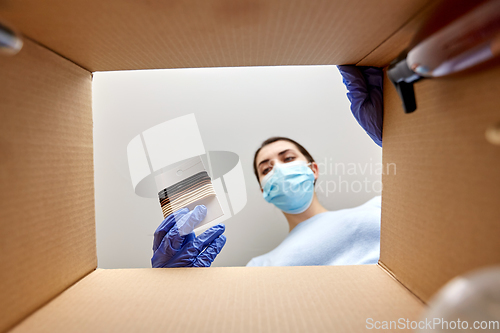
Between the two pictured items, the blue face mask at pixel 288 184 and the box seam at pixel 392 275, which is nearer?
the box seam at pixel 392 275

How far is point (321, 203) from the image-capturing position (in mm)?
1513

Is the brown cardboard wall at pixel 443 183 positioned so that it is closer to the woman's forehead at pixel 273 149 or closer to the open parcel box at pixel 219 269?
the open parcel box at pixel 219 269

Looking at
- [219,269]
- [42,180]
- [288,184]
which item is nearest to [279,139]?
[288,184]

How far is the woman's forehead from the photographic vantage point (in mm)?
1320

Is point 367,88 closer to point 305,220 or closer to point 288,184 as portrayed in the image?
point 288,184

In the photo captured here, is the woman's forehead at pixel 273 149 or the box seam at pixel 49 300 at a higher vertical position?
the woman's forehead at pixel 273 149

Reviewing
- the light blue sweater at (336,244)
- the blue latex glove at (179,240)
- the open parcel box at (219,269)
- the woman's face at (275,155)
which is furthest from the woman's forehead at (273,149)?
the open parcel box at (219,269)

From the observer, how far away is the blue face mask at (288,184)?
4.09ft

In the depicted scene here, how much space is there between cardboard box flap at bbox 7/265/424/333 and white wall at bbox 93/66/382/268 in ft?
2.52

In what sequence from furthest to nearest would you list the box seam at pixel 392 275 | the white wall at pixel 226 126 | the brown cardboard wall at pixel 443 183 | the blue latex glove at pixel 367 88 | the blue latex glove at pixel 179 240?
the white wall at pixel 226 126 < the blue latex glove at pixel 179 240 < the blue latex glove at pixel 367 88 < the box seam at pixel 392 275 < the brown cardboard wall at pixel 443 183

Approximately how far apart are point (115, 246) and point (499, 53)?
1352 millimetres

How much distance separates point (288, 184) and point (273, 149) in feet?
0.63

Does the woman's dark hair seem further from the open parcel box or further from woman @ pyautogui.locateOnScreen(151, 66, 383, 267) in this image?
the open parcel box

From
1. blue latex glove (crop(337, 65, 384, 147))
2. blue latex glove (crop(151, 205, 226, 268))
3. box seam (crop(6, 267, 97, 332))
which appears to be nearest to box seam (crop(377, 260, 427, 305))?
blue latex glove (crop(337, 65, 384, 147))
